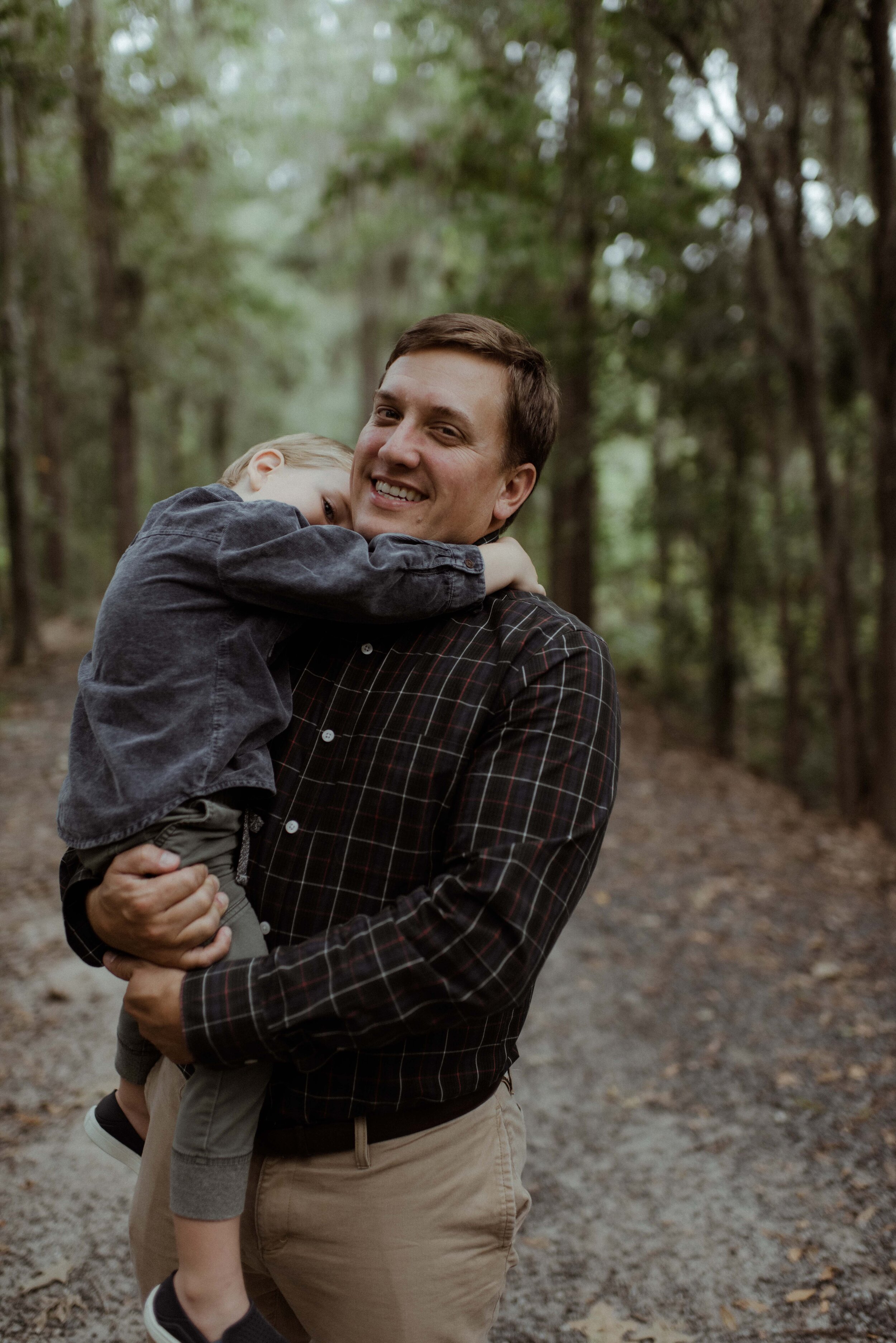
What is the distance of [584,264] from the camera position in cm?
952

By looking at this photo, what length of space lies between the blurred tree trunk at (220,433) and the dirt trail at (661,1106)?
11251 mm

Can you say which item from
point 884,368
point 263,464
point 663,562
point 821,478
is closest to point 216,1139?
point 263,464

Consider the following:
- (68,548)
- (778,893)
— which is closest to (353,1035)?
(778,893)

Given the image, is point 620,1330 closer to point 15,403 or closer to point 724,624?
point 724,624

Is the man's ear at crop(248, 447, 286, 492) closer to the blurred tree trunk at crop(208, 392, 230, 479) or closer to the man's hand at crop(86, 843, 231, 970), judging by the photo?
the man's hand at crop(86, 843, 231, 970)

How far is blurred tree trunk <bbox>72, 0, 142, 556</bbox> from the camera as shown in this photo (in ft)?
33.9

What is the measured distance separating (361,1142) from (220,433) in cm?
1703

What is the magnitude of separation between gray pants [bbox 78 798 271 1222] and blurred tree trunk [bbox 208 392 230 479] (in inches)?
642

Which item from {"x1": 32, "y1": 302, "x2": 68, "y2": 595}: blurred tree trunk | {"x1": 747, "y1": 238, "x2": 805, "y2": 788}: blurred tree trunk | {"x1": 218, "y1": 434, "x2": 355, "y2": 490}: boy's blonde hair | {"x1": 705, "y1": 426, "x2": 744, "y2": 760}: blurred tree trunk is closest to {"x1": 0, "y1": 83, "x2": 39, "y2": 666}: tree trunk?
{"x1": 32, "y1": 302, "x2": 68, "y2": 595}: blurred tree trunk

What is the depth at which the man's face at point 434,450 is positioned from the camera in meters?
1.82

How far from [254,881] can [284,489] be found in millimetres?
864

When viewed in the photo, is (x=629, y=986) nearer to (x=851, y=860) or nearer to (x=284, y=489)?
(x=851, y=860)

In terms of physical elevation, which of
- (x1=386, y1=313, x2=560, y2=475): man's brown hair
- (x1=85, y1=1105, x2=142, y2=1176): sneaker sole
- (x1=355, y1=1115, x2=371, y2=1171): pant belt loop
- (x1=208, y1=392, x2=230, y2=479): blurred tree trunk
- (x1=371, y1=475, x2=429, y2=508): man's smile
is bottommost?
(x1=85, y1=1105, x2=142, y2=1176): sneaker sole

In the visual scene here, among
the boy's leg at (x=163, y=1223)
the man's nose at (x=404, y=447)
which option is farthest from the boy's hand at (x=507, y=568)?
the boy's leg at (x=163, y=1223)
